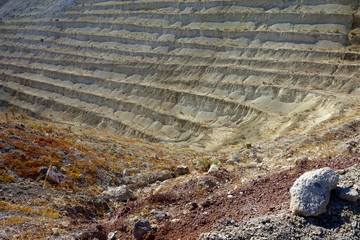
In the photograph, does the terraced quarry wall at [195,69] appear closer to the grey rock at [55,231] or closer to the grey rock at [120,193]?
the grey rock at [120,193]

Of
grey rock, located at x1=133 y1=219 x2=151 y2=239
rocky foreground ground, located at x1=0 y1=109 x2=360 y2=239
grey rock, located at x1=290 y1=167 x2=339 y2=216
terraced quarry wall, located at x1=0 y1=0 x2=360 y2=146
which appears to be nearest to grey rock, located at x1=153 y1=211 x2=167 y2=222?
rocky foreground ground, located at x1=0 y1=109 x2=360 y2=239

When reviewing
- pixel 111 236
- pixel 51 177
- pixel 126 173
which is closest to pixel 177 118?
pixel 126 173

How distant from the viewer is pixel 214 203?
9.79m

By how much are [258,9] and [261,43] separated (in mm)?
4435

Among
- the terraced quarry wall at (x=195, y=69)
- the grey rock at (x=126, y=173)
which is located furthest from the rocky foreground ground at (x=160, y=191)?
the terraced quarry wall at (x=195, y=69)

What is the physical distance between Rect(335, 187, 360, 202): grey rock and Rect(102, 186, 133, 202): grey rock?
23.8 feet

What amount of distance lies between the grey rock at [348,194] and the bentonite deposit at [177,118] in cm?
4

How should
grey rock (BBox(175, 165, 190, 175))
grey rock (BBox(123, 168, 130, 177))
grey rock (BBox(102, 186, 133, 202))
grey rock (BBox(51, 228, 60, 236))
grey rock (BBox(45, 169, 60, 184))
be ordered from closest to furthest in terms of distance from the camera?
grey rock (BBox(51, 228, 60, 236)), grey rock (BBox(102, 186, 133, 202)), grey rock (BBox(45, 169, 60, 184)), grey rock (BBox(123, 168, 130, 177)), grey rock (BBox(175, 165, 190, 175))

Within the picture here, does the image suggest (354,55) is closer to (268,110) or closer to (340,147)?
(268,110)

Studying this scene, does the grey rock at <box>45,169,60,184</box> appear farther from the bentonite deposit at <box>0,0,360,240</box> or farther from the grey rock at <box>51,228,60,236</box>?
the grey rock at <box>51,228,60,236</box>

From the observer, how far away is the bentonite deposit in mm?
9102

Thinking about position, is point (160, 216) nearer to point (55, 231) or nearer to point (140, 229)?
point (140, 229)

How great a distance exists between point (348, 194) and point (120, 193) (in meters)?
7.69

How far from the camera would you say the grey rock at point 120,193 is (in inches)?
481
